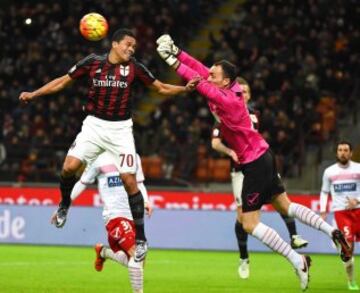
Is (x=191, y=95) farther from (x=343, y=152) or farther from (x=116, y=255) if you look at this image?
(x=116, y=255)

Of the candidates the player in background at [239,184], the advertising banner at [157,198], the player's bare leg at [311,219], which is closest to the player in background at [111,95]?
the player's bare leg at [311,219]

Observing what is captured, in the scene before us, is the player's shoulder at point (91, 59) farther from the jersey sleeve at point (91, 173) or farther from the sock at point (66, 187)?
the jersey sleeve at point (91, 173)

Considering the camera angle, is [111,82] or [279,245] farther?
[279,245]

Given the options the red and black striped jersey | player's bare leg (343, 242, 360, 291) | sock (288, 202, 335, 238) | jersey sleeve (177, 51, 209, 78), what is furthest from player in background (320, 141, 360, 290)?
the red and black striped jersey

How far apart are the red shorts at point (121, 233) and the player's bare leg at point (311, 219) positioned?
171 cm

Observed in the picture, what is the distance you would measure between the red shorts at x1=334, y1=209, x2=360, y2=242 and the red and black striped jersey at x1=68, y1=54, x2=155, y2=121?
392 cm

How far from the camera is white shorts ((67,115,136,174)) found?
1002 cm

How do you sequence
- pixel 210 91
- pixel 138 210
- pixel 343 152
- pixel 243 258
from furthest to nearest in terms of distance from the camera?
1. pixel 243 258
2. pixel 343 152
3. pixel 210 91
4. pixel 138 210

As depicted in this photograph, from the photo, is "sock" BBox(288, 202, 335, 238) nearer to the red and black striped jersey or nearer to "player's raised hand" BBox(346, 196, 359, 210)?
"player's raised hand" BBox(346, 196, 359, 210)

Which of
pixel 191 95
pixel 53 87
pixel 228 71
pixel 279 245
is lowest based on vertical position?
pixel 191 95

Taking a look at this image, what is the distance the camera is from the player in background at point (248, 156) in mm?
10422

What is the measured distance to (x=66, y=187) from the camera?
10.8 metres

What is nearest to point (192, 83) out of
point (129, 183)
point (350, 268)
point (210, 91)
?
point (210, 91)

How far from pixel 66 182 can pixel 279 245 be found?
2.38 metres
